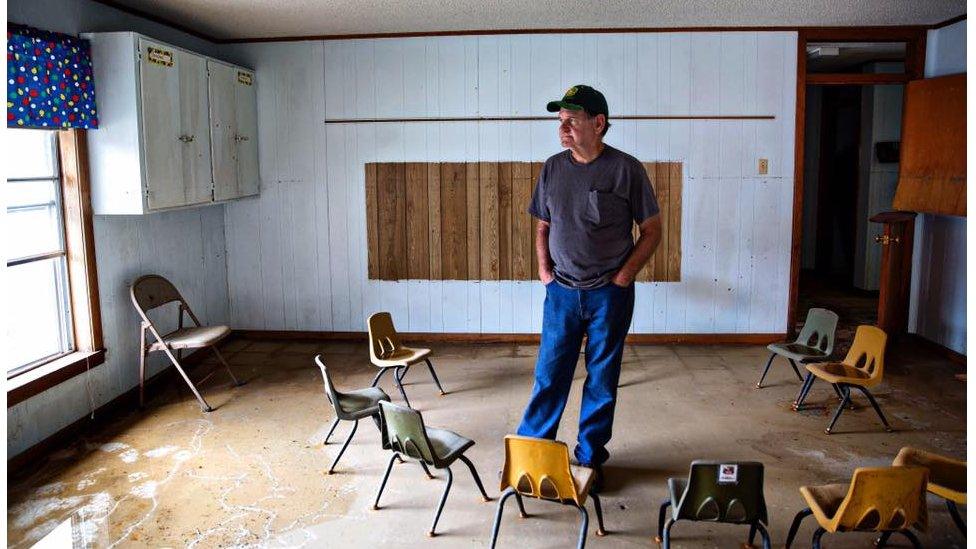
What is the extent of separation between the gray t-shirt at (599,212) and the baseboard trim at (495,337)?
10.6ft

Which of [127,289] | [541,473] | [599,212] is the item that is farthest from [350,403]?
[127,289]

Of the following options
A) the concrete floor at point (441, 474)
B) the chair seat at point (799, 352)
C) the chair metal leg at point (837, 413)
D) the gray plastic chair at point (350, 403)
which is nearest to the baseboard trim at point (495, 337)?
the concrete floor at point (441, 474)

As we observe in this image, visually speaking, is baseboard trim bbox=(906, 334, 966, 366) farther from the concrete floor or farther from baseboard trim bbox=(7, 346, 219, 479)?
baseboard trim bbox=(7, 346, 219, 479)

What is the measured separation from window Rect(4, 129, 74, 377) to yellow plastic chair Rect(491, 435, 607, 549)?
2989 mm

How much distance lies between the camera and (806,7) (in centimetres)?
559

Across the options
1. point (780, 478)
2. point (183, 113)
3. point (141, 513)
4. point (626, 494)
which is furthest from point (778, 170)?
point (141, 513)

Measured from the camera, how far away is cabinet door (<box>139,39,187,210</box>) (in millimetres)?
4887

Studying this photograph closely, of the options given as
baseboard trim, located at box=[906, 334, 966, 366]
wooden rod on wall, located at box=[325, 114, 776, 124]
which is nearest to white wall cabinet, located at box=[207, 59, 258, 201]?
wooden rod on wall, located at box=[325, 114, 776, 124]

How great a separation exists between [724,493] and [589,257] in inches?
51.7

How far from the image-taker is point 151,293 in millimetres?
5422

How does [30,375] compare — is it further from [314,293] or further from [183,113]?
[314,293]

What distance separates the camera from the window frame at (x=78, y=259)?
4.68m

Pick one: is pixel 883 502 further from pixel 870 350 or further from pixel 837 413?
pixel 870 350

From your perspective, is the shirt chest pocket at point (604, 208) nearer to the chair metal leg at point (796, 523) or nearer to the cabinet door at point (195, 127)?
the chair metal leg at point (796, 523)
